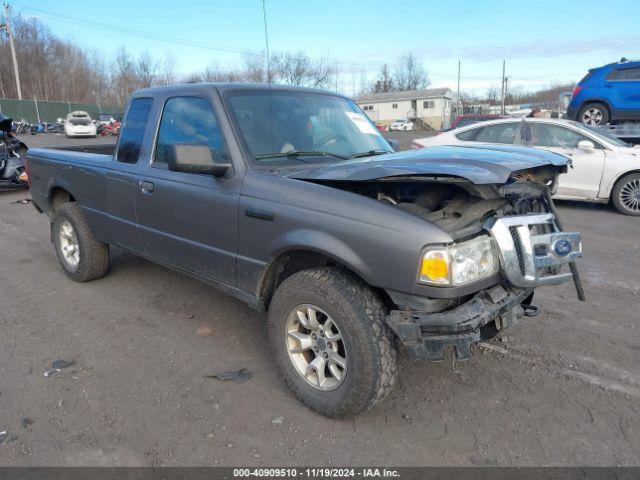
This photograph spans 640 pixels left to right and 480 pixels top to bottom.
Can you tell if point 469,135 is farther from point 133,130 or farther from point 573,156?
point 133,130

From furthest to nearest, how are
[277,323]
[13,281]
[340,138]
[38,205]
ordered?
[38,205], [13,281], [340,138], [277,323]

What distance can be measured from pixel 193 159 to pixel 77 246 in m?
2.76

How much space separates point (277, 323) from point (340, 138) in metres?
1.60

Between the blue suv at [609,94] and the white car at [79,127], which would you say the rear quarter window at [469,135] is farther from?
the white car at [79,127]

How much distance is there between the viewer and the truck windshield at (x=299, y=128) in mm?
3404

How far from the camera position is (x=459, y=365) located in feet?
11.4

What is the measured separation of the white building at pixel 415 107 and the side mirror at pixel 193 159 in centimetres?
6389

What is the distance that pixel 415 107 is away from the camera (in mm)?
69875

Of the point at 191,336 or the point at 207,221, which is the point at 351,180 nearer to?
→ the point at 207,221

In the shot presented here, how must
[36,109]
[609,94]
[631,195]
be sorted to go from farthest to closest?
[36,109] → [609,94] → [631,195]

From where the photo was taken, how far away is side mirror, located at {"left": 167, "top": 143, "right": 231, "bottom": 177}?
3.02 metres

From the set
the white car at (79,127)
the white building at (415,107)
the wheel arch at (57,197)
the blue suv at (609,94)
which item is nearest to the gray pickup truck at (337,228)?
the wheel arch at (57,197)

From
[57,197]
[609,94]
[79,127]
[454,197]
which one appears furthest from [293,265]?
[79,127]

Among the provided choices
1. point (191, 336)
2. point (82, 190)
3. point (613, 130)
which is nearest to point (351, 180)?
point (191, 336)
